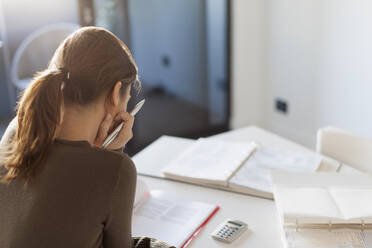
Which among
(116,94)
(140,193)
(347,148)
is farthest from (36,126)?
(347,148)

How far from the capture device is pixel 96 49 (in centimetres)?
108

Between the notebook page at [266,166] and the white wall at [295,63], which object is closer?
the notebook page at [266,166]

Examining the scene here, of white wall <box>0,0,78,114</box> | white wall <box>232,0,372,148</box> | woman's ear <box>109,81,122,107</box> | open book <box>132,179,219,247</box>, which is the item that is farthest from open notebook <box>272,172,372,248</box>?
white wall <box>0,0,78,114</box>

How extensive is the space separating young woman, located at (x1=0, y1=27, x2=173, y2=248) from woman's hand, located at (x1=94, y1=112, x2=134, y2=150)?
0.07 m

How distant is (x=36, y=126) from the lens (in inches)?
40.6

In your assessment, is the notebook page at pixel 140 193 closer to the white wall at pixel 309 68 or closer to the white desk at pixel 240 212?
the white desk at pixel 240 212

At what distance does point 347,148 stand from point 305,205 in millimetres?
637

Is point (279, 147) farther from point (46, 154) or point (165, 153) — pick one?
point (46, 154)

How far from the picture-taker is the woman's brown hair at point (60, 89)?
1.02m

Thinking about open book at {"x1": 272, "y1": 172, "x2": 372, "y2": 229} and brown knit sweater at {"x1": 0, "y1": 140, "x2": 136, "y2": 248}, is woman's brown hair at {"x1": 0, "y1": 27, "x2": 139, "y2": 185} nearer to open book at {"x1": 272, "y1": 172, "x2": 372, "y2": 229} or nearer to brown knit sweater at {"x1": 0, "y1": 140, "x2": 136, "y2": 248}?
brown knit sweater at {"x1": 0, "y1": 140, "x2": 136, "y2": 248}

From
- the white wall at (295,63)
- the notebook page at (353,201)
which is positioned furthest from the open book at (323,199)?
the white wall at (295,63)

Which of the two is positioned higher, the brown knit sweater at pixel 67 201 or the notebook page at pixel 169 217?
the brown knit sweater at pixel 67 201

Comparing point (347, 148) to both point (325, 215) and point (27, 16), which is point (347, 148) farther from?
point (27, 16)

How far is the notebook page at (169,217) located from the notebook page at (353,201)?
37 cm
